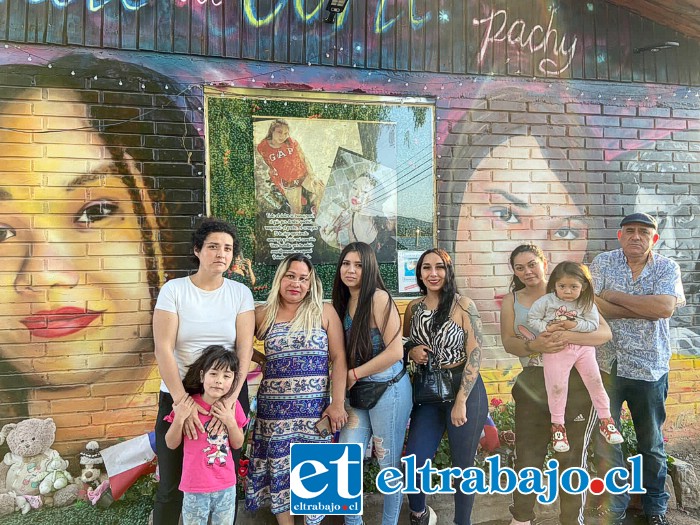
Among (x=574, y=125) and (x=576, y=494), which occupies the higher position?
(x=574, y=125)

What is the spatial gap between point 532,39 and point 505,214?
1.61m

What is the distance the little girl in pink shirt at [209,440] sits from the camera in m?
2.66

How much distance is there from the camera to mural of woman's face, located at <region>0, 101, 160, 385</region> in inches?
149

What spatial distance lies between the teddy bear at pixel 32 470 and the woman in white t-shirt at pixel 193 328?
1287mm

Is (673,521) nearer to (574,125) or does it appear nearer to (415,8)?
(574,125)

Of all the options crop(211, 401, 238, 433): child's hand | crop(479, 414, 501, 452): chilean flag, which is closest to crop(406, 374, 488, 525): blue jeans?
crop(479, 414, 501, 452): chilean flag

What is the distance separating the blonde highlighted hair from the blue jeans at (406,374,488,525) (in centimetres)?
88

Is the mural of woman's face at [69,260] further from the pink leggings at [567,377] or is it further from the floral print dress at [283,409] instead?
the pink leggings at [567,377]

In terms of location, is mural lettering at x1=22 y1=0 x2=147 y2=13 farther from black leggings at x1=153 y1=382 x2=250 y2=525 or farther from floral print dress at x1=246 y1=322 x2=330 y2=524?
black leggings at x1=153 y1=382 x2=250 y2=525

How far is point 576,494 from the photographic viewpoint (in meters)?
3.29

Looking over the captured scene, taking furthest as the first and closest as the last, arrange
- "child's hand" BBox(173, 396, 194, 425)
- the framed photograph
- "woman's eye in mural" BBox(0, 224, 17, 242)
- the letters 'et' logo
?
the framed photograph < "woman's eye in mural" BBox(0, 224, 17, 242) < the letters 'et' logo < "child's hand" BBox(173, 396, 194, 425)

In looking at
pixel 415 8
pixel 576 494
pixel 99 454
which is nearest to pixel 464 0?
pixel 415 8

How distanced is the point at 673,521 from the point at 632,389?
1.07 m

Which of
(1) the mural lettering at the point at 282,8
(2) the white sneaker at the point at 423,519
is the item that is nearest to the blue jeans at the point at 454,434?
(2) the white sneaker at the point at 423,519
